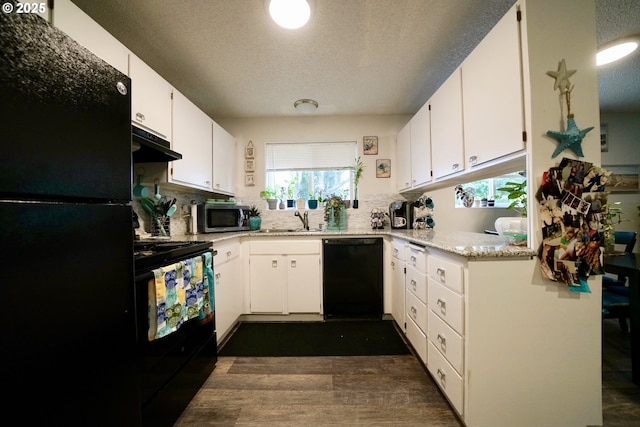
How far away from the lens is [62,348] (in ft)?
2.10

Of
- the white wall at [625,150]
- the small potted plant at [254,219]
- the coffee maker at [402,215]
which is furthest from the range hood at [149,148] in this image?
the white wall at [625,150]

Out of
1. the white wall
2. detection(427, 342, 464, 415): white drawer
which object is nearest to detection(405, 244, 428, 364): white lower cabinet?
detection(427, 342, 464, 415): white drawer

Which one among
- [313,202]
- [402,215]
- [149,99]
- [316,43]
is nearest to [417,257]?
[402,215]

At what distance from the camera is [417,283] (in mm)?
1712

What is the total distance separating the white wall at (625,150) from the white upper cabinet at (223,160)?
497 cm

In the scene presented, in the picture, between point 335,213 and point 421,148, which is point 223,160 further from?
point 421,148

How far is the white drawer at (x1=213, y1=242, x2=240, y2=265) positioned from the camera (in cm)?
190

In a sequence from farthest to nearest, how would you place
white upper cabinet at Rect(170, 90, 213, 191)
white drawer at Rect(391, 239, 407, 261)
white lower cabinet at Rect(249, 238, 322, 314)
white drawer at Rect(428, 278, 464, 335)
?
white lower cabinet at Rect(249, 238, 322, 314) < white drawer at Rect(391, 239, 407, 261) < white upper cabinet at Rect(170, 90, 213, 191) < white drawer at Rect(428, 278, 464, 335)

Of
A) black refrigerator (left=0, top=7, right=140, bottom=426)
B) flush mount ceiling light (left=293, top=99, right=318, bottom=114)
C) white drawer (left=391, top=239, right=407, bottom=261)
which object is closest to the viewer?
black refrigerator (left=0, top=7, right=140, bottom=426)

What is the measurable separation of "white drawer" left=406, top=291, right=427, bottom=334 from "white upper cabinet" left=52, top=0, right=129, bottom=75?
2495 millimetres

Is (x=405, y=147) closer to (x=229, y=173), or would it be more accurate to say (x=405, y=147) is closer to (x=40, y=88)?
(x=229, y=173)

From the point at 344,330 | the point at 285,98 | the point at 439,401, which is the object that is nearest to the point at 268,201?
the point at 285,98

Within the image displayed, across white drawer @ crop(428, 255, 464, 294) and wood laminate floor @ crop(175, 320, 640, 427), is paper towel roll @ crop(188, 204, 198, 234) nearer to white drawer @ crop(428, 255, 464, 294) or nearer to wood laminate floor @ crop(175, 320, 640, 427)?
wood laminate floor @ crop(175, 320, 640, 427)

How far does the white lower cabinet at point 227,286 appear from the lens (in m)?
1.88
